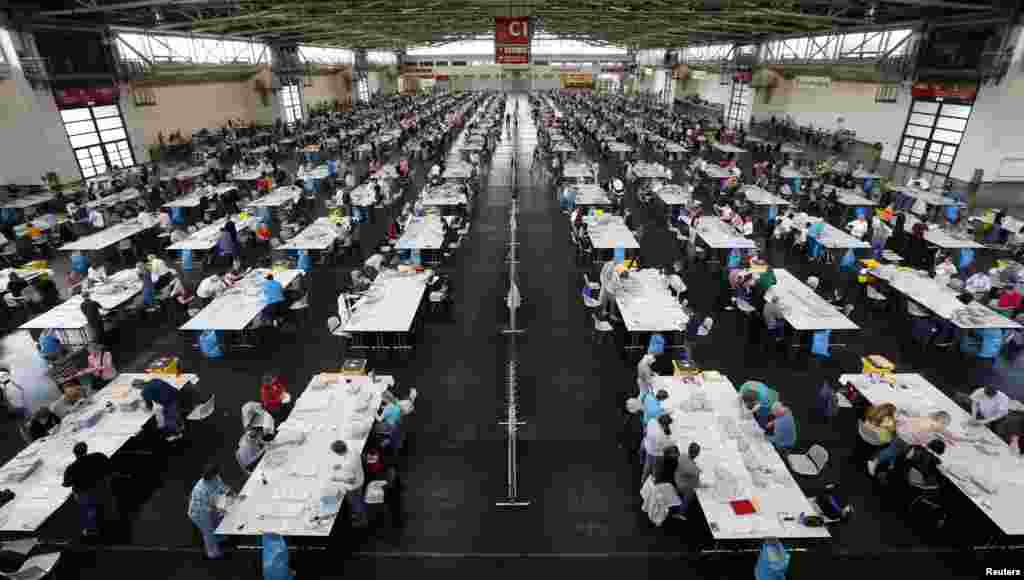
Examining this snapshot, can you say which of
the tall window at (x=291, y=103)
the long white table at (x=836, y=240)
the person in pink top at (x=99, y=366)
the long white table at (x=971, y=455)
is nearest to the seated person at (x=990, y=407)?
the long white table at (x=971, y=455)

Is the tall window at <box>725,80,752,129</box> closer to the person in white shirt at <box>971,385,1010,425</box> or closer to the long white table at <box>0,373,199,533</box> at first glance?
the person in white shirt at <box>971,385,1010,425</box>

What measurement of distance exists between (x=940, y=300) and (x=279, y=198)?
64.7ft

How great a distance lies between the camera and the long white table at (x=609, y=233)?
13766 millimetres

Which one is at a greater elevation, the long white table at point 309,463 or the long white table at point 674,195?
the long white table at point 674,195

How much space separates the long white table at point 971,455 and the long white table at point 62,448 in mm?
10537

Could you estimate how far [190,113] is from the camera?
113 feet

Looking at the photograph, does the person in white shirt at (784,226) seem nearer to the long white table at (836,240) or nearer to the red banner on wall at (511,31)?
the long white table at (836,240)

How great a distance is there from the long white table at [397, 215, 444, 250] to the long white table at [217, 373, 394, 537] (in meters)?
5.99

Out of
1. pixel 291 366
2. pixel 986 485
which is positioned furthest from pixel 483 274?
pixel 986 485

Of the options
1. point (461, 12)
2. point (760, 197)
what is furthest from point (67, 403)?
point (461, 12)

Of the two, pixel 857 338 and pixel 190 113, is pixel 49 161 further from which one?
pixel 857 338

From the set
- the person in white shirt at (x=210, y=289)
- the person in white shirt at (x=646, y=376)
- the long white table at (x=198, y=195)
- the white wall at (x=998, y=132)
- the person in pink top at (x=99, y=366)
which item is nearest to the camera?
the person in white shirt at (x=646, y=376)

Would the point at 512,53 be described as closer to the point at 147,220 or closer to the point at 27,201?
the point at 147,220

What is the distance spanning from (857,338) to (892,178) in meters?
19.2
